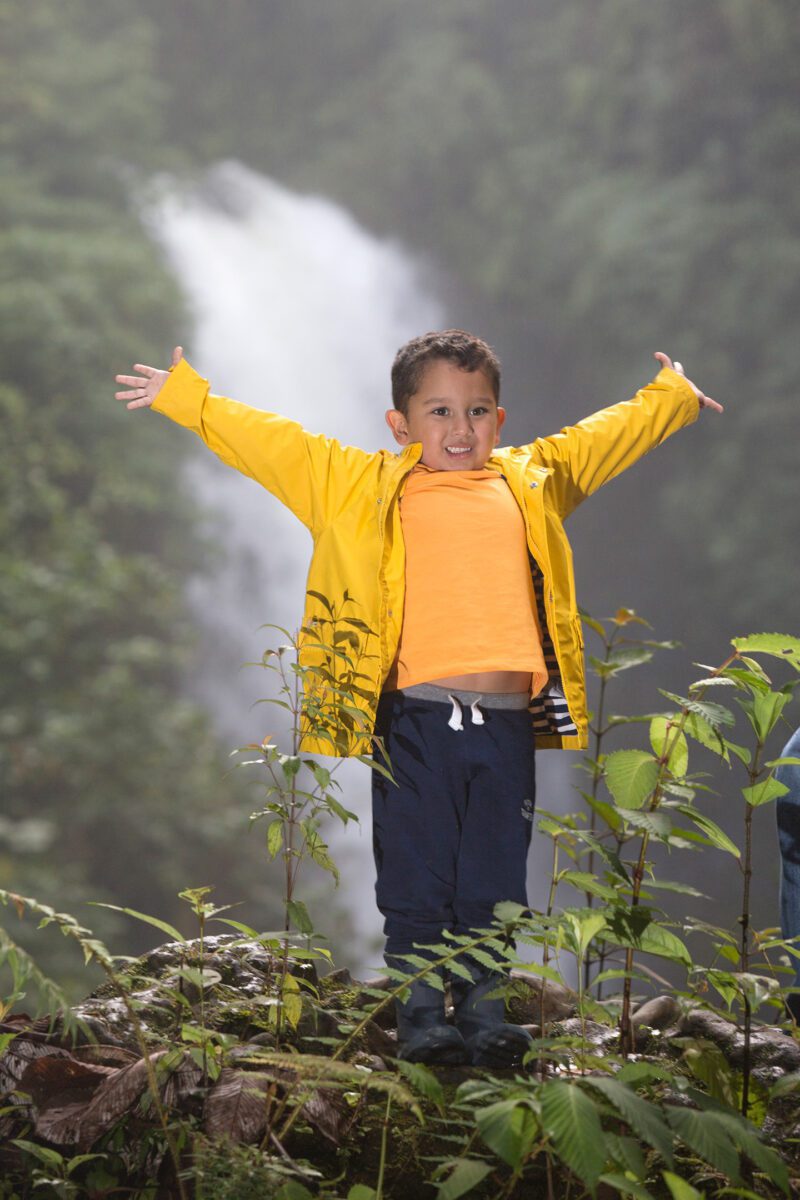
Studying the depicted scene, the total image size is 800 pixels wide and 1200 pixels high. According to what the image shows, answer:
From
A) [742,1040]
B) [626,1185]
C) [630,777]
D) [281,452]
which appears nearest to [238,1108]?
[626,1185]

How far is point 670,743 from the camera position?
122cm

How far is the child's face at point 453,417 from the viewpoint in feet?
5.28

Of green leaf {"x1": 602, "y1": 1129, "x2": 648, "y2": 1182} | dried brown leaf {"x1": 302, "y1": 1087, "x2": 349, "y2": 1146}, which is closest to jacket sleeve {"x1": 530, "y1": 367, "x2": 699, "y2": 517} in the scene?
dried brown leaf {"x1": 302, "y1": 1087, "x2": 349, "y2": 1146}

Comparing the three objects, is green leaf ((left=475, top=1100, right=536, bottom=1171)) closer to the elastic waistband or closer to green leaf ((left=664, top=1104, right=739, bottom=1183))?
green leaf ((left=664, top=1104, right=739, bottom=1183))

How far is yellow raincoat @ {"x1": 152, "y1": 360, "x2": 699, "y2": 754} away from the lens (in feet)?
5.09

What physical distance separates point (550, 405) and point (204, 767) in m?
2.72

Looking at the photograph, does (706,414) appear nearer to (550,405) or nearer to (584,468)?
(550,405)

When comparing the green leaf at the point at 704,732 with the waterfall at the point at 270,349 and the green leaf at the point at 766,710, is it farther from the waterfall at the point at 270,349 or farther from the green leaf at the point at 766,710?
the waterfall at the point at 270,349

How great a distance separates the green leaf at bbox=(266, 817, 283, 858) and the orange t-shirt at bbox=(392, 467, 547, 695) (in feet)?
1.15

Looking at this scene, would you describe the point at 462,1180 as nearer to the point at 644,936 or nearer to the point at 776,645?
the point at 644,936

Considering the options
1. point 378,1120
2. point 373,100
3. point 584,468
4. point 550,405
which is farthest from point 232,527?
point 378,1120

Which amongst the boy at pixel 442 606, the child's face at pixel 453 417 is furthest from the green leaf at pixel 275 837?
the child's face at pixel 453 417

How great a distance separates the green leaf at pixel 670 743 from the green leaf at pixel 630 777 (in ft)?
0.07

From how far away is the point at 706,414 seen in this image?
6625 millimetres
